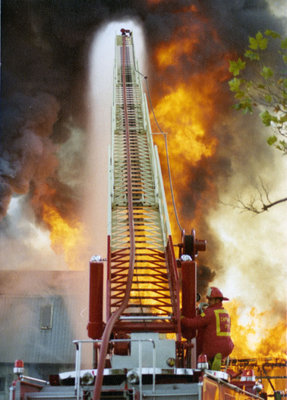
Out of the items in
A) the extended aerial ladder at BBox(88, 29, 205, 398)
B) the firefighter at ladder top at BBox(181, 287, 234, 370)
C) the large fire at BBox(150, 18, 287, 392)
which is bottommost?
the firefighter at ladder top at BBox(181, 287, 234, 370)

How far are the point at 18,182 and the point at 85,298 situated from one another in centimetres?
355

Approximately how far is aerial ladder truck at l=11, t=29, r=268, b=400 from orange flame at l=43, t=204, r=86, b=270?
353 centimetres

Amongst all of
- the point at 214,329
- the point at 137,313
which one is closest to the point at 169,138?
the point at 137,313

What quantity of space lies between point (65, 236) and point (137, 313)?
757 cm

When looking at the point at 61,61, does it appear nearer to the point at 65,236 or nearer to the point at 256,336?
the point at 65,236

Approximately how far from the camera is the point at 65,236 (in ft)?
51.6

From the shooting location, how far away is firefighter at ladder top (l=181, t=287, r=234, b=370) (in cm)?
767

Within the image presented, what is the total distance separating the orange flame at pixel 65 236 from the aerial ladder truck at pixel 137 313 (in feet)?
11.6

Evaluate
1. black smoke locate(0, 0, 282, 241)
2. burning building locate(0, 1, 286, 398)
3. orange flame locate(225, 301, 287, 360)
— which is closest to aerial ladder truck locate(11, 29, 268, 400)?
orange flame locate(225, 301, 287, 360)

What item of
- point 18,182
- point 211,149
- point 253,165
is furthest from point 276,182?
point 18,182

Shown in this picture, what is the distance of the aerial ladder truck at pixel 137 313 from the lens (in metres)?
6.09

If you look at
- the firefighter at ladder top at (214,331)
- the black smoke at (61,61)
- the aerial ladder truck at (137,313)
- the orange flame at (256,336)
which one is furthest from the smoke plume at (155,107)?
the firefighter at ladder top at (214,331)

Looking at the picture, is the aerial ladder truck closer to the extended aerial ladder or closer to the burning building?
the extended aerial ladder

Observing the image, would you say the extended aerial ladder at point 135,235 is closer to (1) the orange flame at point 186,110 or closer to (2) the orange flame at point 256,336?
(1) the orange flame at point 186,110
